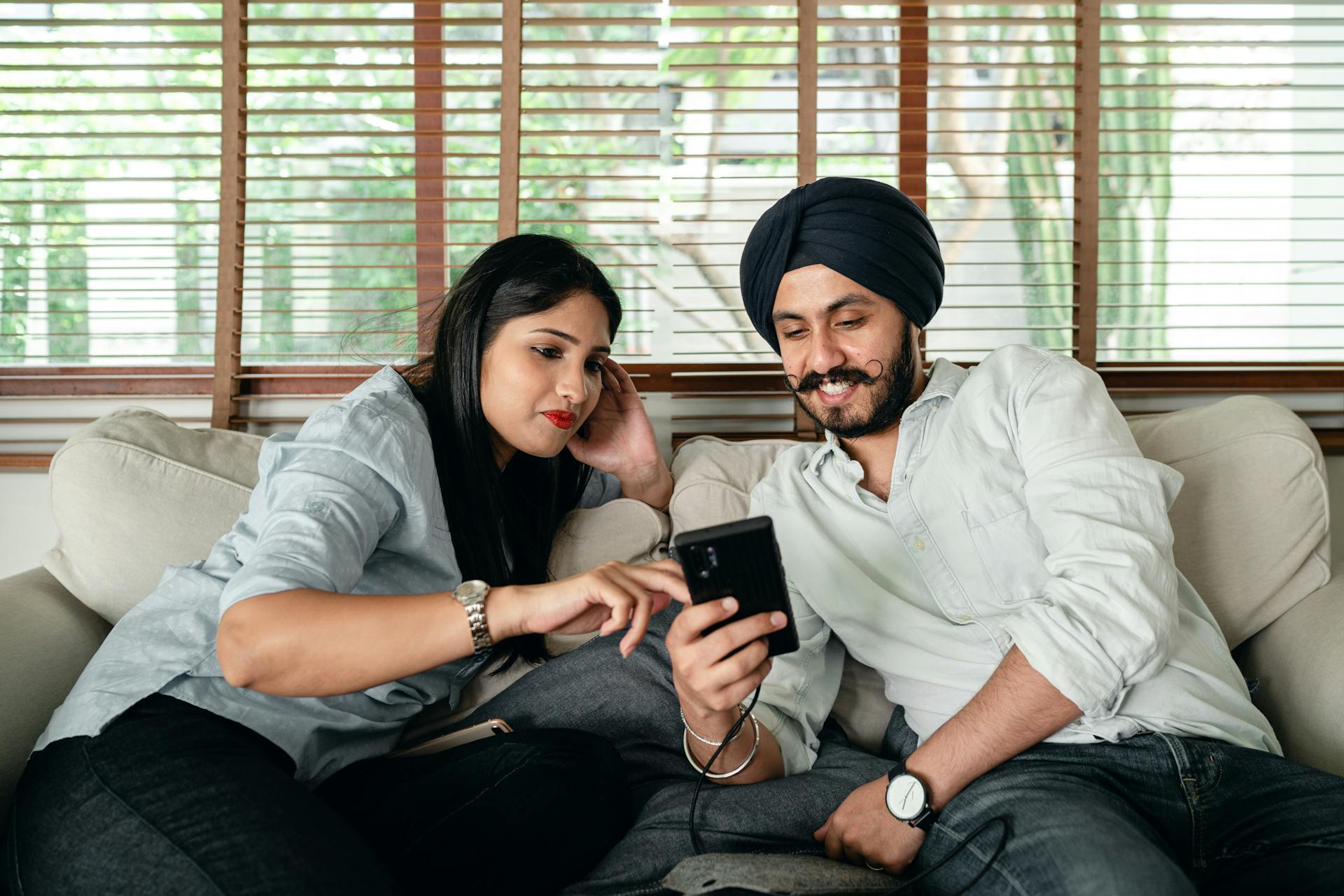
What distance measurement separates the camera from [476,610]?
106 centimetres

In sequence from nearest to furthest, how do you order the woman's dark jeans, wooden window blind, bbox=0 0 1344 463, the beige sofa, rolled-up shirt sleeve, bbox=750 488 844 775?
the woman's dark jeans, rolled-up shirt sleeve, bbox=750 488 844 775, the beige sofa, wooden window blind, bbox=0 0 1344 463

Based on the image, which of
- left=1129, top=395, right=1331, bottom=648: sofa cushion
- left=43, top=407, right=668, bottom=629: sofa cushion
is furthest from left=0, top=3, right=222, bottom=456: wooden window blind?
left=1129, top=395, right=1331, bottom=648: sofa cushion

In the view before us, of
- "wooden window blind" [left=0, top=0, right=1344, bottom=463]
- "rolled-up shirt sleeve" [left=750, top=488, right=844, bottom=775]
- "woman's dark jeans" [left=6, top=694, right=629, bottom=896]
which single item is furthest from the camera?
"wooden window blind" [left=0, top=0, right=1344, bottom=463]

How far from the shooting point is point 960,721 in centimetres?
125

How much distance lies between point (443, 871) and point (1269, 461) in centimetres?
151

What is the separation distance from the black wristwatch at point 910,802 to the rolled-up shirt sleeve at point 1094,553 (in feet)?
0.73

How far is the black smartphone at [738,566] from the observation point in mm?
1055

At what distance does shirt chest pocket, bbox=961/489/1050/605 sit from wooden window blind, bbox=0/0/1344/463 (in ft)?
2.56

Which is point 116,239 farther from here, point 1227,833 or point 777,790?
point 1227,833

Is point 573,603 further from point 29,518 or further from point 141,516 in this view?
point 29,518

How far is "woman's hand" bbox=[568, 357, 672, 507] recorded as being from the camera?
70.9 inches

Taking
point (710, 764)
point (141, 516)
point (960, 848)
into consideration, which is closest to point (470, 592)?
point (710, 764)

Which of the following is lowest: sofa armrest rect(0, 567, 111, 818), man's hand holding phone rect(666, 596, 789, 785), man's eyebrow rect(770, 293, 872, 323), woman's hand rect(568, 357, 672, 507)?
sofa armrest rect(0, 567, 111, 818)

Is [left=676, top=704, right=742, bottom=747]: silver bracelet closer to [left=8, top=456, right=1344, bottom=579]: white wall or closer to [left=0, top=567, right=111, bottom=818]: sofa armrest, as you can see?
[left=0, top=567, right=111, bottom=818]: sofa armrest
